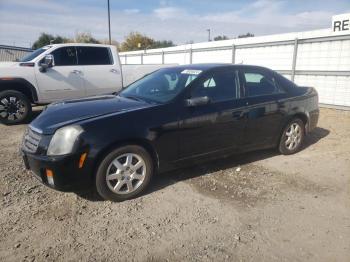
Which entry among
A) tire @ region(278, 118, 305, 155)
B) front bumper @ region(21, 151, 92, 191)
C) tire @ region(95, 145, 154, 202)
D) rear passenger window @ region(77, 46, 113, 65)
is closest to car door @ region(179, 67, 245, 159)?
tire @ region(95, 145, 154, 202)

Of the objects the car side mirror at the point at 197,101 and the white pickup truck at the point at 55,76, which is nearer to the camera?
the car side mirror at the point at 197,101

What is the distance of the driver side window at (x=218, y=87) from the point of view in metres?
4.38

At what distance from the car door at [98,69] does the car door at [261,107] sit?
4.91 m

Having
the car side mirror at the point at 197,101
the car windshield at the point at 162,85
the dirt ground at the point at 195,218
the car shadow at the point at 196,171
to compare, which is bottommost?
the dirt ground at the point at 195,218

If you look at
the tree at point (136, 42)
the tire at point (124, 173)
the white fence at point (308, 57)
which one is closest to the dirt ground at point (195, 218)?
the tire at point (124, 173)

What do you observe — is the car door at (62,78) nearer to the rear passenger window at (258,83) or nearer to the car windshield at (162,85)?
the car windshield at (162,85)

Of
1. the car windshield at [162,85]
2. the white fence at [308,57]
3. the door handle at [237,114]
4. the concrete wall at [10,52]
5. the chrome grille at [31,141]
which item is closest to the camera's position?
the chrome grille at [31,141]

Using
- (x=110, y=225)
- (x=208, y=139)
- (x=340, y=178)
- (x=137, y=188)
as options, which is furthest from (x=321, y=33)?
(x=110, y=225)

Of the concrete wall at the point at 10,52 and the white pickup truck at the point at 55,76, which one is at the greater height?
the concrete wall at the point at 10,52

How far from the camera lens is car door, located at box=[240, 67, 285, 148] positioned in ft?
15.8

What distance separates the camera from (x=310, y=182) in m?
4.50

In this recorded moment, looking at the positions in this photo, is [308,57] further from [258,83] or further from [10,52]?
[10,52]

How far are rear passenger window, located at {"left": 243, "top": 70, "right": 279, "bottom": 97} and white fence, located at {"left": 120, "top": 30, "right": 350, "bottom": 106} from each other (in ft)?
18.8

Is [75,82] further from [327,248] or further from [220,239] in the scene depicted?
[327,248]
